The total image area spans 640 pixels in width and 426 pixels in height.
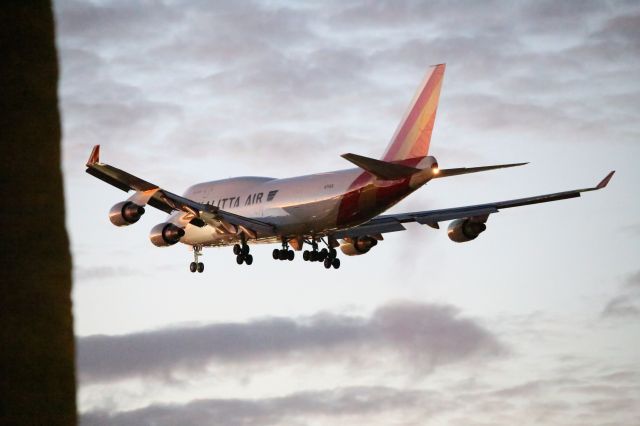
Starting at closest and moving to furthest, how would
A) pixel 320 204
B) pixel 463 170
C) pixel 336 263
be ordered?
pixel 463 170 → pixel 320 204 → pixel 336 263

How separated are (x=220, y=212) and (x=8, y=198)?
50.9 metres

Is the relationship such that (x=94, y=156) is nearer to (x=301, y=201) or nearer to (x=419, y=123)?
(x=301, y=201)

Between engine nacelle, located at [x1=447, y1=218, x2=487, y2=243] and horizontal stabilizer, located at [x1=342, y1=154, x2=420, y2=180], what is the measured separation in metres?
11.3

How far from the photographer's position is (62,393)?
1403 cm

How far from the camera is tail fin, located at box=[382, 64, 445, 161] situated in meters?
59.6

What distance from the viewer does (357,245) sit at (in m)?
72.0

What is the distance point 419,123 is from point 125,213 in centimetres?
1718

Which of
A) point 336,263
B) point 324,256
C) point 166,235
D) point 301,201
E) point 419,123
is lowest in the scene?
point 336,263

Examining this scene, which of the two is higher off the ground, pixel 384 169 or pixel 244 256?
pixel 384 169

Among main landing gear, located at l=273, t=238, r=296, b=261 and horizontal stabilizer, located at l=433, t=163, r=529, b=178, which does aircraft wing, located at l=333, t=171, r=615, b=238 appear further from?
horizontal stabilizer, located at l=433, t=163, r=529, b=178

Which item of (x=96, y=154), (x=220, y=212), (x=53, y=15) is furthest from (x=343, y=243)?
(x=53, y=15)

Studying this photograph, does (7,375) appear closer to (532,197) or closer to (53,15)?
(53,15)

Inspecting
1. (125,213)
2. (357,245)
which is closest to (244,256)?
(357,245)

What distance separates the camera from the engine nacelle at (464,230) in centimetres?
6738
